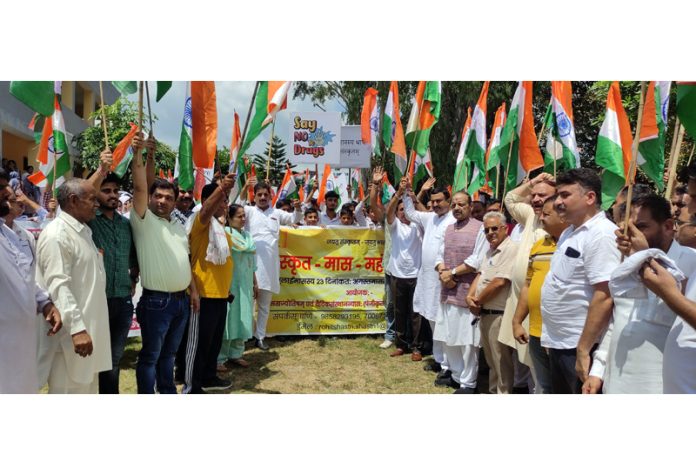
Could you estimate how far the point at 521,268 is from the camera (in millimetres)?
3891

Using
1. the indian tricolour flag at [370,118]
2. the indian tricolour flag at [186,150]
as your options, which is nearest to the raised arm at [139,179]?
the indian tricolour flag at [186,150]

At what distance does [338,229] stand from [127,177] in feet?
33.8

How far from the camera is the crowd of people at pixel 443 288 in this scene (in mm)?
2480

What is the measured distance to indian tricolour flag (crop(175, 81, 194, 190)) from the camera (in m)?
4.77

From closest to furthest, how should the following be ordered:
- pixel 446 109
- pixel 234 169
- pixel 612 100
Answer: pixel 234 169
pixel 612 100
pixel 446 109

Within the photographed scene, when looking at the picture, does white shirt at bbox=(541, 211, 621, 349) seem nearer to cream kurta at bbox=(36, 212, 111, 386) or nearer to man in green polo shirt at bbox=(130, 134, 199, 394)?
man in green polo shirt at bbox=(130, 134, 199, 394)

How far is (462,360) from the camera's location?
5.20 m

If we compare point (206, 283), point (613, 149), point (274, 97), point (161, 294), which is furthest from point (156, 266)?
point (613, 149)

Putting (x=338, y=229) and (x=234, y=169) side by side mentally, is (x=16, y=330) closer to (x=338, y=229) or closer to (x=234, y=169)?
(x=234, y=169)

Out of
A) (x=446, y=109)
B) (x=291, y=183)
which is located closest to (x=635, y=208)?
(x=291, y=183)

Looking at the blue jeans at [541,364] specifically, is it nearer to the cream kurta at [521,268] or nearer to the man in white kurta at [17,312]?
the cream kurta at [521,268]

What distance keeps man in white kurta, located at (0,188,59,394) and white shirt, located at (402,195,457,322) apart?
3653mm

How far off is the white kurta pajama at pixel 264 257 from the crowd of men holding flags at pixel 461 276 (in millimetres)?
417

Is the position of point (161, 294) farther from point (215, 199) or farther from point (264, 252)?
point (264, 252)
